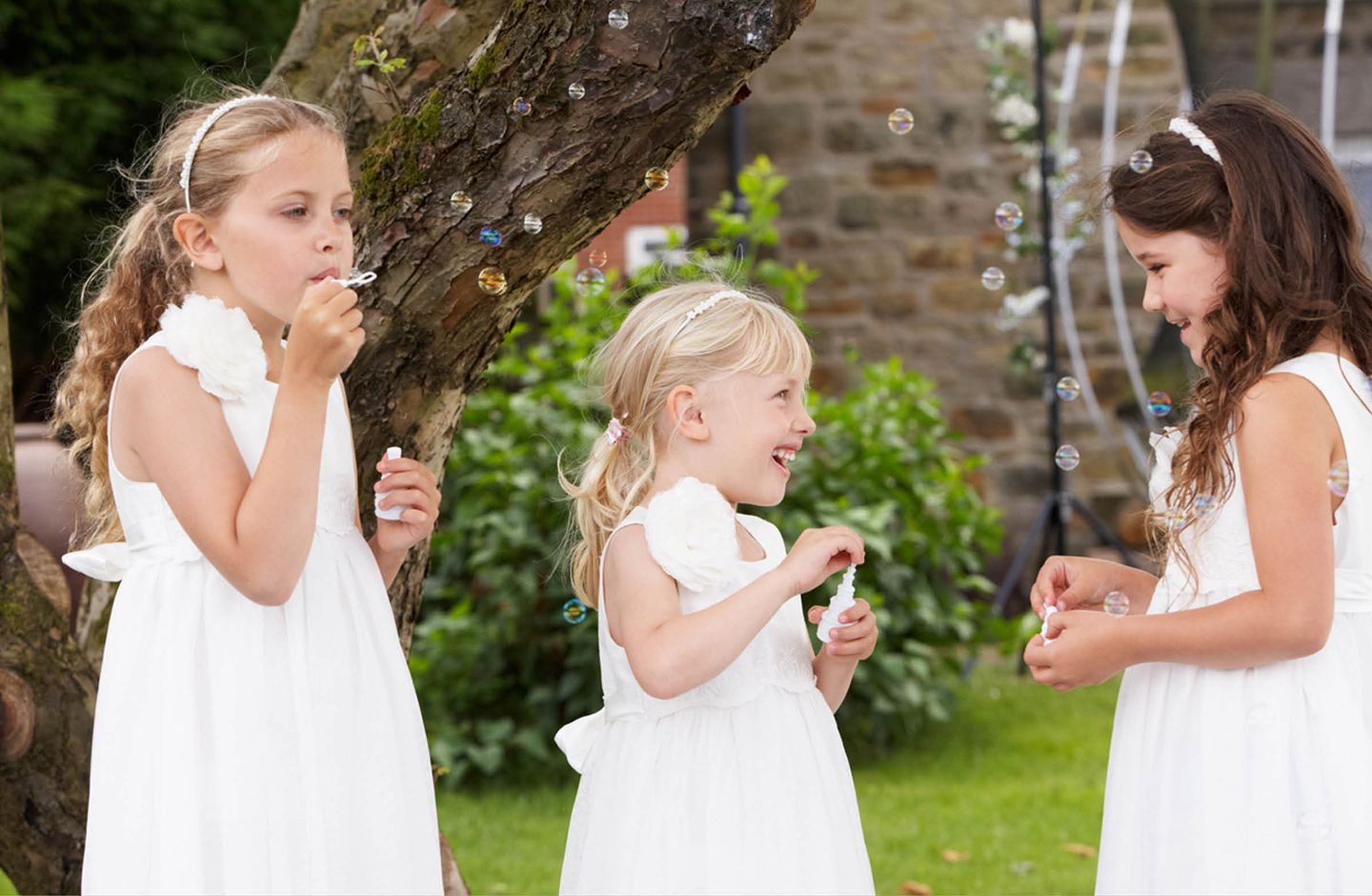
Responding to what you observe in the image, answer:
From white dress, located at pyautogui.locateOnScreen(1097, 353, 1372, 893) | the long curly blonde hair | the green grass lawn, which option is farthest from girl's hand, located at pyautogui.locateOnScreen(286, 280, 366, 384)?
the green grass lawn

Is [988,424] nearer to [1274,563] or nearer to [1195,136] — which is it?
[1195,136]

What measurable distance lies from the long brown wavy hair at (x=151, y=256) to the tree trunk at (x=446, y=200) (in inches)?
9.3

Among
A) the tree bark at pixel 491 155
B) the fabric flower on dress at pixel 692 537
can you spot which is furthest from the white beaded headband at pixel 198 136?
the fabric flower on dress at pixel 692 537

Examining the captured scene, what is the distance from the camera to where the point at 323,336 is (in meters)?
1.79

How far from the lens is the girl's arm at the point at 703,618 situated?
189 centimetres

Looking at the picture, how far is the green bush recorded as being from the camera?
487cm

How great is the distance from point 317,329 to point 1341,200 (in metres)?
1.49

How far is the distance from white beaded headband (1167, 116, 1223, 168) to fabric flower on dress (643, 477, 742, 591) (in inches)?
35.1

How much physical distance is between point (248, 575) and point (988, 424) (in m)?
6.36

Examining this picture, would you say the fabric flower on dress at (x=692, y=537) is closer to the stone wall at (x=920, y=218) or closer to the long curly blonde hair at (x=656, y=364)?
the long curly blonde hair at (x=656, y=364)

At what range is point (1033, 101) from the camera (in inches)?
279

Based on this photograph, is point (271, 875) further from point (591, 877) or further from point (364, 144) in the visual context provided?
point (364, 144)

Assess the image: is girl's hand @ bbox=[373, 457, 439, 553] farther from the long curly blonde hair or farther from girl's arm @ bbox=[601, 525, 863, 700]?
girl's arm @ bbox=[601, 525, 863, 700]

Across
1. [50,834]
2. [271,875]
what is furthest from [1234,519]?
[50,834]
